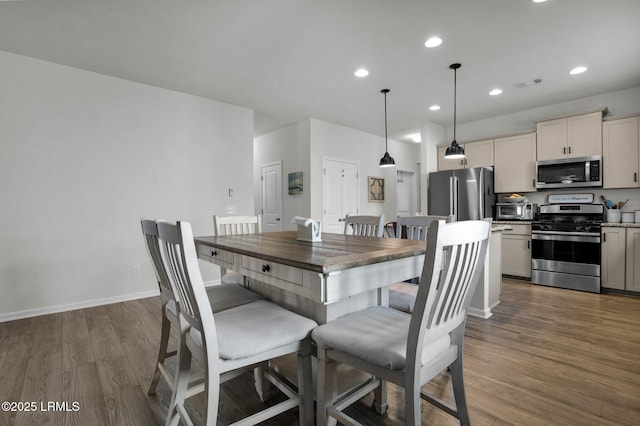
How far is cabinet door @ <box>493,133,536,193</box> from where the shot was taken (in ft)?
15.3

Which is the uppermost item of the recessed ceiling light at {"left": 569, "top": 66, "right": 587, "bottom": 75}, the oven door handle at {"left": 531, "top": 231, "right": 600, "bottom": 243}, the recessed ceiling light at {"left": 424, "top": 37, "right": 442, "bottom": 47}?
the recessed ceiling light at {"left": 569, "top": 66, "right": 587, "bottom": 75}

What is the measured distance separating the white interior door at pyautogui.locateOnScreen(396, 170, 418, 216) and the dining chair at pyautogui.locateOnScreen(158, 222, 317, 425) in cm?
611

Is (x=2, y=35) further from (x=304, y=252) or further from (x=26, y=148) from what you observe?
(x=304, y=252)

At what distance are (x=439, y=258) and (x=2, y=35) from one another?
161 inches

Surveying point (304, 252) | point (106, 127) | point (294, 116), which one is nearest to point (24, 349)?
point (106, 127)

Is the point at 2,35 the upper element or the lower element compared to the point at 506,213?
upper

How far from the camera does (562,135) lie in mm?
4359

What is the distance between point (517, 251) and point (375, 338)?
4325 mm

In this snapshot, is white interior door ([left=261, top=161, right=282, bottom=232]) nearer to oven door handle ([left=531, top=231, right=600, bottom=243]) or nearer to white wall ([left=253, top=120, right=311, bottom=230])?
white wall ([left=253, top=120, right=311, bottom=230])

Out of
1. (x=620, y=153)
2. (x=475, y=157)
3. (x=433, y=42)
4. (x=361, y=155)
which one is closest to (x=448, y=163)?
(x=475, y=157)

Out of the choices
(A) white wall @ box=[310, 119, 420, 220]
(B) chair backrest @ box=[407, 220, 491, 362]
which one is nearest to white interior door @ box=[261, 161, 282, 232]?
(A) white wall @ box=[310, 119, 420, 220]

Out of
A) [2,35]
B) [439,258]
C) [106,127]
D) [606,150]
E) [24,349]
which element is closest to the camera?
[439,258]

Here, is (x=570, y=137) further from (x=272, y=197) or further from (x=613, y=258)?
(x=272, y=197)

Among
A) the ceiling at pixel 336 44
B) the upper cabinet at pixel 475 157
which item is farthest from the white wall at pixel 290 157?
the upper cabinet at pixel 475 157
